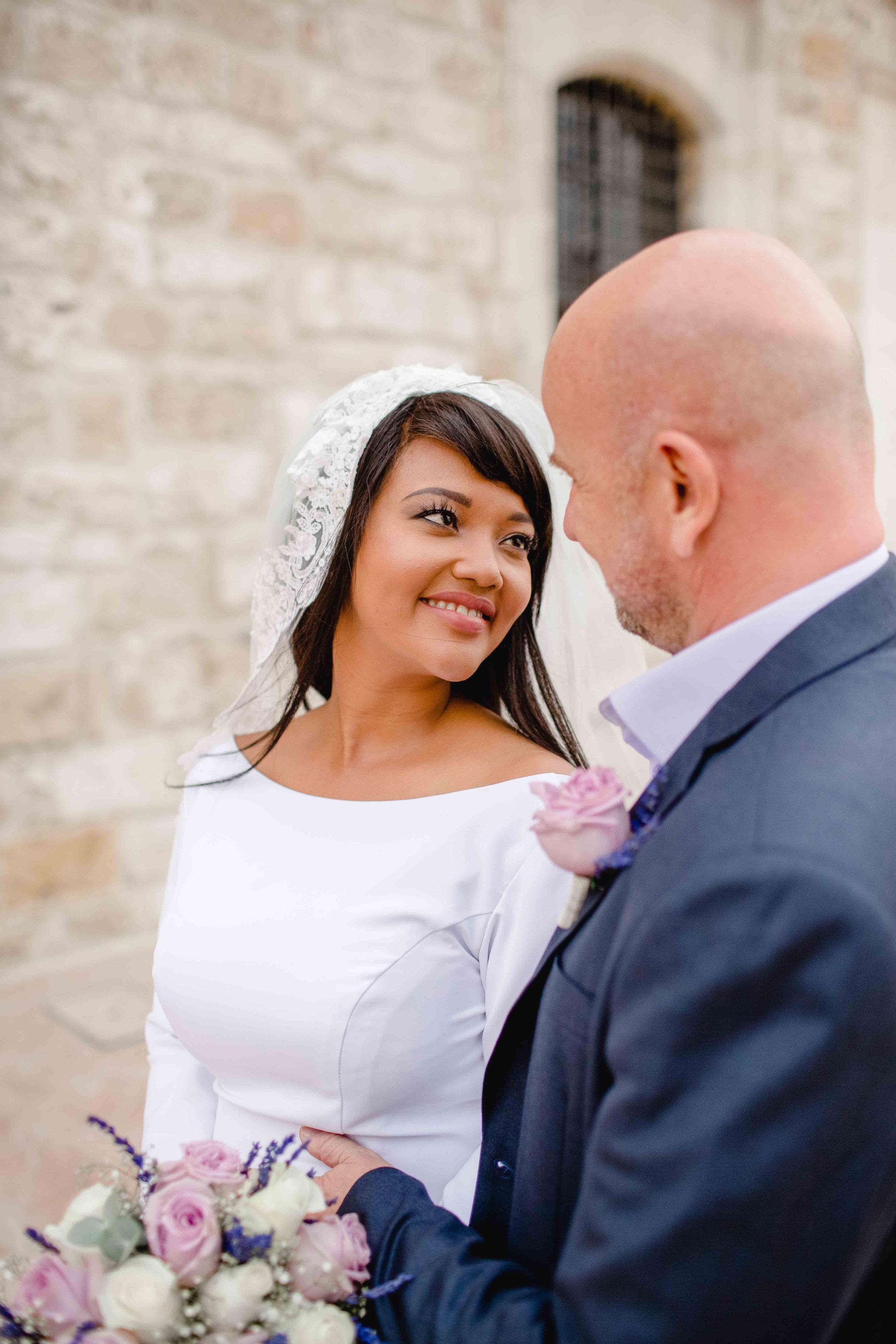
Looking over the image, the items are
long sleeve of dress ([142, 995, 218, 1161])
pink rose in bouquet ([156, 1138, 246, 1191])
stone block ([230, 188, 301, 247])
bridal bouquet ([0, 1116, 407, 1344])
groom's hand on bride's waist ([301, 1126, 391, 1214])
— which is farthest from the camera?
stone block ([230, 188, 301, 247])

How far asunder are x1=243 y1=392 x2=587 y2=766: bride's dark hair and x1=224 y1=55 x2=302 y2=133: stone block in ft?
9.70

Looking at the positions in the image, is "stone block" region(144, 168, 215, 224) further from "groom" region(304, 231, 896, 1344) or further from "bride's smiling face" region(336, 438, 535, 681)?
"groom" region(304, 231, 896, 1344)

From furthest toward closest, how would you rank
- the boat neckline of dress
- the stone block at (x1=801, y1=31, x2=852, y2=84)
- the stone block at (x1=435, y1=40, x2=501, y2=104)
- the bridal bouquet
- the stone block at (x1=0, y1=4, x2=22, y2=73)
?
the stone block at (x1=801, y1=31, x2=852, y2=84), the stone block at (x1=435, y1=40, x2=501, y2=104), the stone block at (x1=0, y1=4, x2=22, y2=73), the boat neckline of dress, the bridal bouquet

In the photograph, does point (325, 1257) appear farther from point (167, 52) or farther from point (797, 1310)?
point (167, 52)

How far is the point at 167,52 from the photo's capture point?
3.96 meters

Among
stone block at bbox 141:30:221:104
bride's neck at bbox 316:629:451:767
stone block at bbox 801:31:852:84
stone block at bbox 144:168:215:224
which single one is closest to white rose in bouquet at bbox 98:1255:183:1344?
bride's neck at bbox 316:629:451:767

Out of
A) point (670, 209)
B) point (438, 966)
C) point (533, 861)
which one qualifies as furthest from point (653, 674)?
point (670, 209)

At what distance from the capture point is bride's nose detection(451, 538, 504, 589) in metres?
1.83

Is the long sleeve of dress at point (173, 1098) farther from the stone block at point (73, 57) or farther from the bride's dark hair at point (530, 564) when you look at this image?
the stone block at point (73, 57)

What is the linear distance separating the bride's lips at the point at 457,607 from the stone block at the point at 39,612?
8.20 ft

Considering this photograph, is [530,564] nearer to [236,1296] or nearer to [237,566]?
[236,1296]

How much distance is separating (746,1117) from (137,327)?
394 cm

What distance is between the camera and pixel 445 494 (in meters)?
1.84

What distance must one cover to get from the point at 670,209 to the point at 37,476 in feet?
13.3
